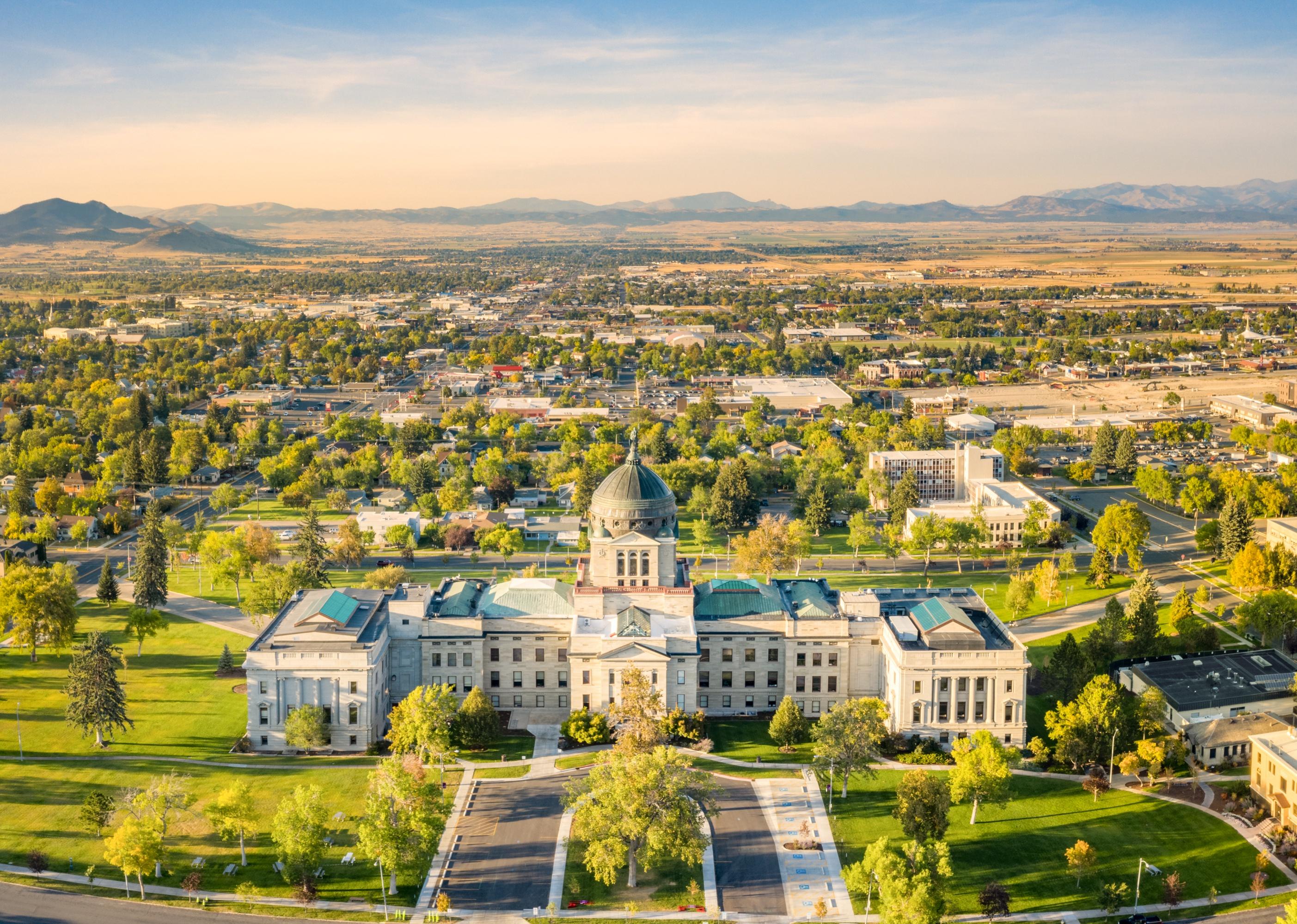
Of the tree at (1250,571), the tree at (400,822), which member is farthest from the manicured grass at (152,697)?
the tree at (1250,571)

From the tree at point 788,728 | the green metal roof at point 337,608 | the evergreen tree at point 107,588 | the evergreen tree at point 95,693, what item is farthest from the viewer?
the evergreen tree at point 107,588

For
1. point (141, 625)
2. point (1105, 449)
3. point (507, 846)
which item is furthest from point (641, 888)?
point (1105, 449)

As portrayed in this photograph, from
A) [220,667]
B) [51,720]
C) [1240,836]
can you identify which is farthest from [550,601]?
[1240,836]

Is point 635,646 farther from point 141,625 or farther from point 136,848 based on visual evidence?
point 141,625

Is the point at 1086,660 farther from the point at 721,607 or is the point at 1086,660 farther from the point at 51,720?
the point at 51,720

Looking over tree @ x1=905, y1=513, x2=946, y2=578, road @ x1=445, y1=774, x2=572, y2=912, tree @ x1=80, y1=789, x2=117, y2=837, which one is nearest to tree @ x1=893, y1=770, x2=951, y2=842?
road @ x1=445, y1=774, x2=572, y2=912

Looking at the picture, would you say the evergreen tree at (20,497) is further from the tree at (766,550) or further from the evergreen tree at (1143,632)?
the evergreen tree at (1143,632)

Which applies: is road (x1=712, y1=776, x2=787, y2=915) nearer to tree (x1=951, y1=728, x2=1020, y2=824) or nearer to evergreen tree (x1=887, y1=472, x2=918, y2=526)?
tree (x1=951, y1=728, x2=1020, y2=824)
